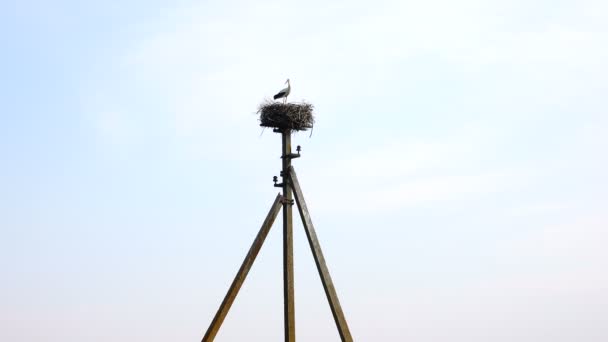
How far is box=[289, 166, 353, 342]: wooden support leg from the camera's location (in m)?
11.1

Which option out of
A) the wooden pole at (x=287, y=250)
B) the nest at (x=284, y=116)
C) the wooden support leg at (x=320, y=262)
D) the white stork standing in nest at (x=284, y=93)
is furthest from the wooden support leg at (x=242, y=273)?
the white stork standing in nest at (x=284, y=93)

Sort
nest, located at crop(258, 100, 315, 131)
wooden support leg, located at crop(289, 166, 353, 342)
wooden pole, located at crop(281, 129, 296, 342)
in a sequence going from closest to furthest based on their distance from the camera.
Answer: wooden support leg, located at crop(289, 166, 353, 342)
wooden pole, located at crop(281, 129, 296, 342)
nest, located at crop(258, 100, 315, 131)

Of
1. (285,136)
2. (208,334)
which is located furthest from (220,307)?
(285,136)

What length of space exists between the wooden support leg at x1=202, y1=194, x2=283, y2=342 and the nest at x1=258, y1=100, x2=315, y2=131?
3.22 feet

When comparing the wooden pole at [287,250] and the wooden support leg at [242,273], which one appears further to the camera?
the wooden pole at [287,250]

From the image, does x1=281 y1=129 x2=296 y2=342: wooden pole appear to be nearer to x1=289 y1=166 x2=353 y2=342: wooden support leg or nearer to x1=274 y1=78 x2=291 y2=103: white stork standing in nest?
x1=289 y1=166 x2=353 y2=342: wooden support leg

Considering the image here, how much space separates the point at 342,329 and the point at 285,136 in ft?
8.66

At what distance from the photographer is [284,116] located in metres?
11.8

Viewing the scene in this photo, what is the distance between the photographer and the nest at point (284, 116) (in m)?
11.8

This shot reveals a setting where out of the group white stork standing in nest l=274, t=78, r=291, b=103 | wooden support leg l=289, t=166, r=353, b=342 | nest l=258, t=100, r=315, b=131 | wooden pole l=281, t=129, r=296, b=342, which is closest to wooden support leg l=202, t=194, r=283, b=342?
wooden pole l=281, t=129, r=296, b=342

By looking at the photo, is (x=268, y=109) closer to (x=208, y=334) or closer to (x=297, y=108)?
(x=297, y=108)

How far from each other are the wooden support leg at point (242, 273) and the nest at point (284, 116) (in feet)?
3.22

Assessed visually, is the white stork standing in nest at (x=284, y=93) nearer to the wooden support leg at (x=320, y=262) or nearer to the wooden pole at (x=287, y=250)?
the wooden pole at (x=287, y=250)

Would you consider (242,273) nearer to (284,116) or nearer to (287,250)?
(287,250)
